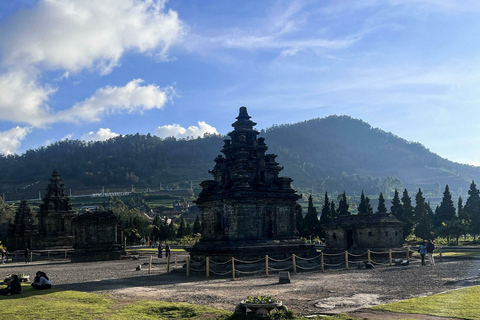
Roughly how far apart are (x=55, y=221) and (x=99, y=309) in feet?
161

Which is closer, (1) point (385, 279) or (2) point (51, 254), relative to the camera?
(1) point (385, 279)

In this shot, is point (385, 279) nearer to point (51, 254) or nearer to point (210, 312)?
point (210, 312)

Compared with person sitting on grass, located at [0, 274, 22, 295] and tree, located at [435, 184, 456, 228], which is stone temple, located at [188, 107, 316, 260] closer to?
person sitting on grass, located at [0, 274, 22, 295]

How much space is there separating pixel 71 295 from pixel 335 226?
31427 mm

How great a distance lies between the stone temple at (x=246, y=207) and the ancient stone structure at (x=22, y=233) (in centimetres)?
3580

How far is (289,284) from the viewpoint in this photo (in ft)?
73.1

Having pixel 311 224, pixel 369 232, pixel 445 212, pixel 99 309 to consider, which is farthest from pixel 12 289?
pixel 445 212

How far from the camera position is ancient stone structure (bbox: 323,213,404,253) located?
1657 inches

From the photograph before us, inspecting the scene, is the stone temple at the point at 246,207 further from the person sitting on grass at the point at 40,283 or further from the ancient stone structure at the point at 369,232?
the person sitting on grass at the point at 40,283

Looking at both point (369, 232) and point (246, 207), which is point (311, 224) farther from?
point (246, 207)

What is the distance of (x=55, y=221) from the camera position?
2356 inches

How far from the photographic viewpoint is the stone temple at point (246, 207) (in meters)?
31.5

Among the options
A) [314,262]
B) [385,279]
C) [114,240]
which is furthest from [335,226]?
[114,240]

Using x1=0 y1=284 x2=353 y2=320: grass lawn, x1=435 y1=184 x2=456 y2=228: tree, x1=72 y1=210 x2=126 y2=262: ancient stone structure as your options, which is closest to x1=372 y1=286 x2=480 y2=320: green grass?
x1=0 y1=284 x2=353 y2=320: grass lawn
